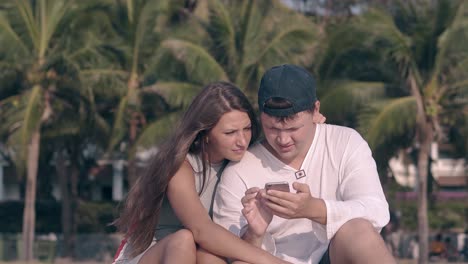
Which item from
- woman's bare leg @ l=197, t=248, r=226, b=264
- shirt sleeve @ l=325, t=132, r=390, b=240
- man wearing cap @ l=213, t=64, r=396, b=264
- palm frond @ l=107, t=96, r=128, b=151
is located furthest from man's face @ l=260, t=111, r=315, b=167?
palm frond @ l=107, t=96, r=128, b=151

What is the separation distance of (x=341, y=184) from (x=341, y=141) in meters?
0.22

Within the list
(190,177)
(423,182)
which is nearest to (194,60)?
(423,182)

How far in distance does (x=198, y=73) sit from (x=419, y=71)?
556 centimetres

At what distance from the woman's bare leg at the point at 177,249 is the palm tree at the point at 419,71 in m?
16.7

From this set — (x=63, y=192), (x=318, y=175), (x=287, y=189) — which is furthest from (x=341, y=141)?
(x=63, y=192)

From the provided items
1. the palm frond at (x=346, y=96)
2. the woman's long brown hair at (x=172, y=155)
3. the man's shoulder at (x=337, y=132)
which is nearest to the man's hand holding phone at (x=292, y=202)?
the man's shoulder at (x=337, y=132)

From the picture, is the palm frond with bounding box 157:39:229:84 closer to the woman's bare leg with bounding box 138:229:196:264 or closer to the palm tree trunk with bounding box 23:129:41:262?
the palm tree trunk with bounding box 23:129:41:262

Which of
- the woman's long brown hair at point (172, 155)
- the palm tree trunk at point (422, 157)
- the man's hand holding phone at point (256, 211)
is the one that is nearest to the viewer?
the man's hand holding phone at point (256, 211)

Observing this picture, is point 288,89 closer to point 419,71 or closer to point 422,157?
point 419,71

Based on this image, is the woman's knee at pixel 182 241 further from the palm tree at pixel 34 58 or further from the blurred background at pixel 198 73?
the palm tree at pixel 34 58

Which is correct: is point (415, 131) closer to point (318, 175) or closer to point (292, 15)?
point (292, 15)

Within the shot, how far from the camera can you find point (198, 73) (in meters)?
22.0

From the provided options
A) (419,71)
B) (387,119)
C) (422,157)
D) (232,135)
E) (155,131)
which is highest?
(232,135)

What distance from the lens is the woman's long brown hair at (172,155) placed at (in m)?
4.52
